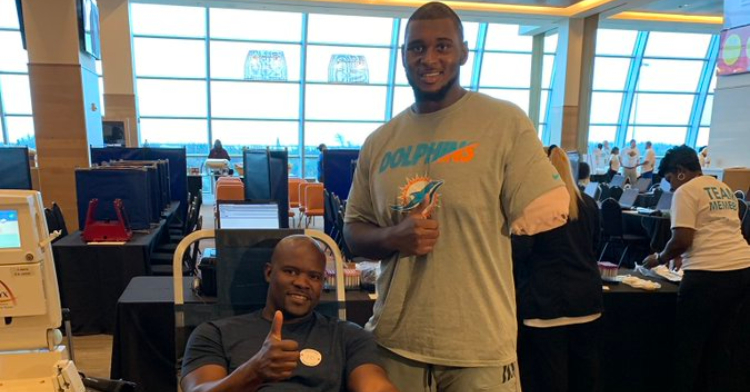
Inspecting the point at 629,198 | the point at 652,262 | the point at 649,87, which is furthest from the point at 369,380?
the point at 649,87

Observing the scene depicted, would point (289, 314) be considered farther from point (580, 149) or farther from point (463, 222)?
point (580, 149)

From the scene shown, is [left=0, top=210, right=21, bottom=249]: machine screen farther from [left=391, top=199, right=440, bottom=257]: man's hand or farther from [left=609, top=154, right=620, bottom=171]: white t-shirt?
[left=609, top=154, right=620, bottom=171]: white t-shirt

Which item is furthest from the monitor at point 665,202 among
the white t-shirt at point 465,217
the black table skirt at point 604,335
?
the white t-shirt at point 465,217

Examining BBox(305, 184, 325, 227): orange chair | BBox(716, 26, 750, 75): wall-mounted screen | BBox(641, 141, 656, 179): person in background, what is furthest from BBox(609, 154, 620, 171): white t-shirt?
BBox(305, 184, 325, 227): orange chair

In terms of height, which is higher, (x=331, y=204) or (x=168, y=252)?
(x=331, y=204)

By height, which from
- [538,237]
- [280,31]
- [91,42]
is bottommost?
[538,237]

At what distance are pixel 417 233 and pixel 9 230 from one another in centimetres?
142

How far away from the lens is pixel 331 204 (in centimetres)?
483

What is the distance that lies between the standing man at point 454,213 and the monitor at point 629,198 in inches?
246

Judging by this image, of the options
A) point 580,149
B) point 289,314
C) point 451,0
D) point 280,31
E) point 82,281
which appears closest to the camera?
point 289,314

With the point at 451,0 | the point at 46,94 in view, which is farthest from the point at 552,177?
the point at 451,0

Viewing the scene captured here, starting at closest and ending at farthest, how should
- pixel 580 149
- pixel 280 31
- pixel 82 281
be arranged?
pixel 82 281, pixel 580 149, pixel 280 31

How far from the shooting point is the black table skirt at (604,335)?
2.45m

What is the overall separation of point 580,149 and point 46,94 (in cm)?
969
